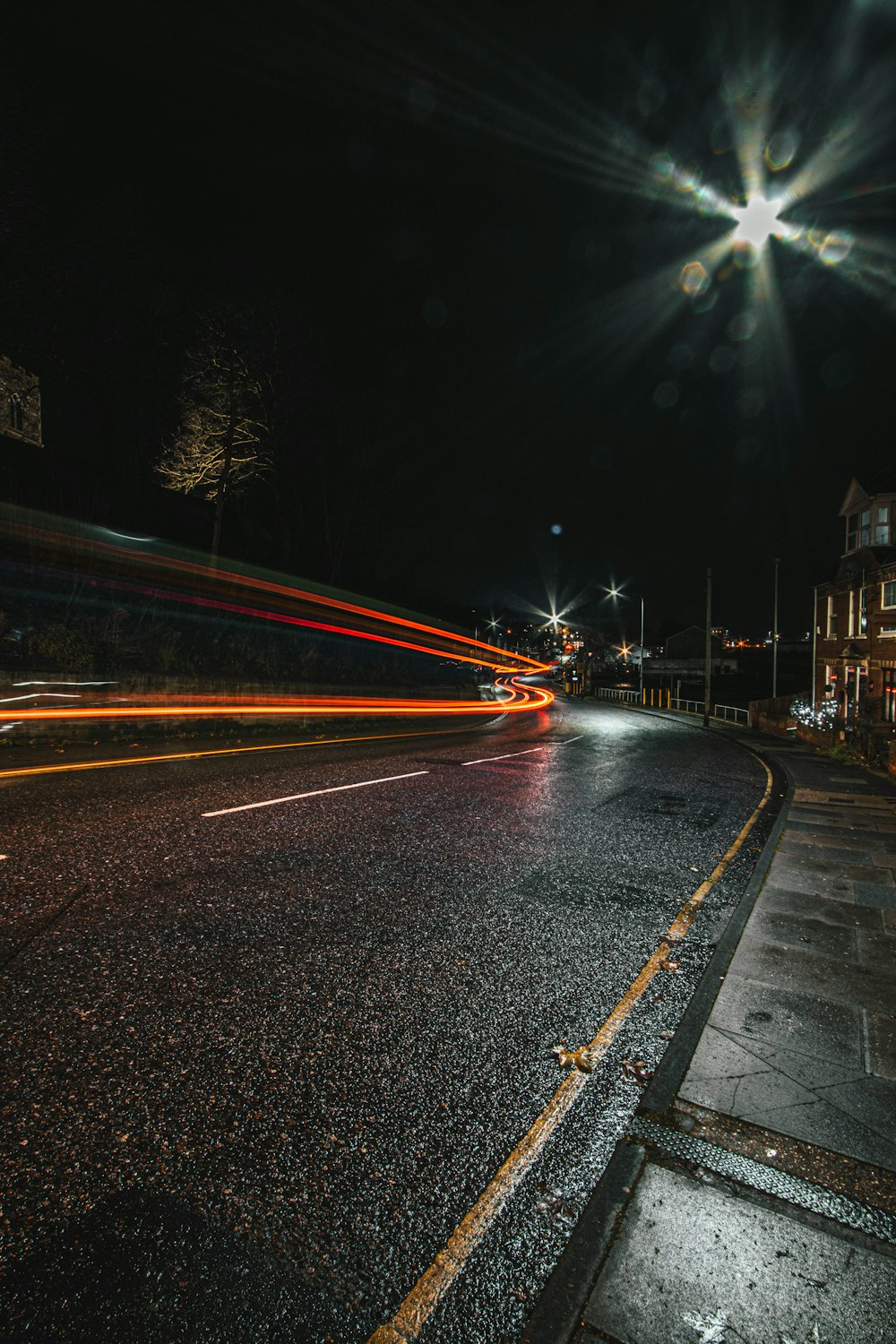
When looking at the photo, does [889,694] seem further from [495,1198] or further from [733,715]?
[495,1198]

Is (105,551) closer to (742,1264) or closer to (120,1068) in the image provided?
(120,1068)

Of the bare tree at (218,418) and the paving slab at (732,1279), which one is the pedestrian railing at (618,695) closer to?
the bare tree at (218,418)

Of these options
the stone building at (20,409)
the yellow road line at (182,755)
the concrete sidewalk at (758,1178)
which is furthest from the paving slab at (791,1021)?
the stone building at (20,409)

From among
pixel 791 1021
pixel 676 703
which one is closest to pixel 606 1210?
pixel 791 1021

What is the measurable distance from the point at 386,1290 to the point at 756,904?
4530mm

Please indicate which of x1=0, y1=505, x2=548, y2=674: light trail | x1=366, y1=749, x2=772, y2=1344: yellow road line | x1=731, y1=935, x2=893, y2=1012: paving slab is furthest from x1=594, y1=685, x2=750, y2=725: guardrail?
x1=366, y1=749, x2=772, y2=1344: yellow road line

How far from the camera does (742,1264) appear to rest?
6.47ft

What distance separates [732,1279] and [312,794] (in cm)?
709

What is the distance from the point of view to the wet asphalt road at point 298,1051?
1861 millimetres

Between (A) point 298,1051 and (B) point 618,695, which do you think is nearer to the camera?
(A) point 298,1051

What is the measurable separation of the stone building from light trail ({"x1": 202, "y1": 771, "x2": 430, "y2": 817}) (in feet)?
79.8

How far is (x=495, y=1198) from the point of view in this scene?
2189 mm

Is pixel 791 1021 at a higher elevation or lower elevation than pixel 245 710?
lower

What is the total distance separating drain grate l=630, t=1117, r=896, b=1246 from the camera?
2.15 meters
